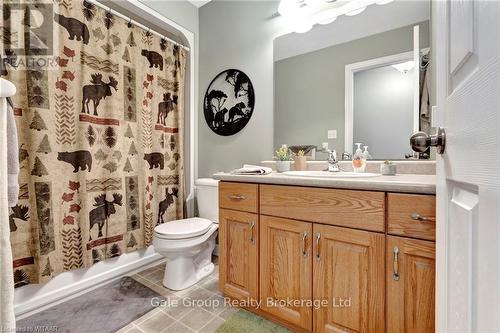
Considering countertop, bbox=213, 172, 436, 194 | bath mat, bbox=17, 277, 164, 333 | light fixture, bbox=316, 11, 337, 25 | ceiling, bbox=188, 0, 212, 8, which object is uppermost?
ceiling, bbox=188, 0, 212, 8

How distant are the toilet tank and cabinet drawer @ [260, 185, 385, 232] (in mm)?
866

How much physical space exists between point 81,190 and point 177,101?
1100 mm

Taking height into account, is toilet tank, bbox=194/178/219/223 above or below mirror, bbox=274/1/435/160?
below

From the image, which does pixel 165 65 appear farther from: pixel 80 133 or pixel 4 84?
pixel 4 84

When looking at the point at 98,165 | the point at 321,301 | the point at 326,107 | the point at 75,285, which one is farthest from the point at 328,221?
the point at 75,285

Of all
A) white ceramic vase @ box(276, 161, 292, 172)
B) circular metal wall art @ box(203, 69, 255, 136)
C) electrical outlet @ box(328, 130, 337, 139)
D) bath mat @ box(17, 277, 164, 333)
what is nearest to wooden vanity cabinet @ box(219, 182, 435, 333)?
white ceramic vase @ box(276, 161, 292, 172)

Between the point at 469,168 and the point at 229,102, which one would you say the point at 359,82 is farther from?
the point at 469,168

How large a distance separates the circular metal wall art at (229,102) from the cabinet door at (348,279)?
1284 mm

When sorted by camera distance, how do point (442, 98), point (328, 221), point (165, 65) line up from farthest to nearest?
1. point (165, 65)
2. point (328, 221)
3. point (442, 98)

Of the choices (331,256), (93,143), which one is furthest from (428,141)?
(93,143)

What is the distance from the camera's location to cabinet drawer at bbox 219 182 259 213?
1.28 metres

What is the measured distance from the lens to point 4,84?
76 cm

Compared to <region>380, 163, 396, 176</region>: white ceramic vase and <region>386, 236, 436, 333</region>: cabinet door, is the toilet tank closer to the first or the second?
<region>380, 163, 396, 176</region>: white ceramic vase

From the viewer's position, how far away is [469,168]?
377 millimetres
